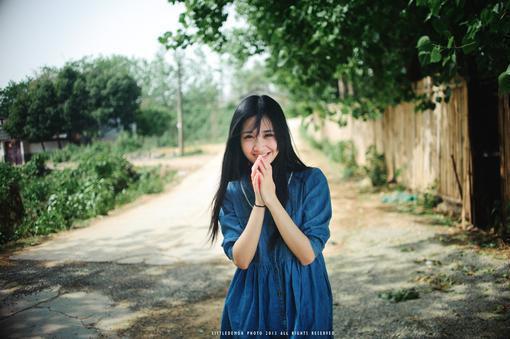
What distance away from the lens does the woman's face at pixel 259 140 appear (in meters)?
1.89

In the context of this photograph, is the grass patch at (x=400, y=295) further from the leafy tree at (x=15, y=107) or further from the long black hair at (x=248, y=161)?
the leafy tree at (x=15, y=107)

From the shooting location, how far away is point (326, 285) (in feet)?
6.20

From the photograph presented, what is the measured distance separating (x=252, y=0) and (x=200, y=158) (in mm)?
10455

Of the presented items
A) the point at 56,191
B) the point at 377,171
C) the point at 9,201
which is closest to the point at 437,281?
the point at 56,191

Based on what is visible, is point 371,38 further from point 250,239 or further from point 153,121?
point 250,239

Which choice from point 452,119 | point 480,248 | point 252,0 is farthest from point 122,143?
point 452,119

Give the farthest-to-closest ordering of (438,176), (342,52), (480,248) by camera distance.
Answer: (438,176)
(342,52)
(480,248)

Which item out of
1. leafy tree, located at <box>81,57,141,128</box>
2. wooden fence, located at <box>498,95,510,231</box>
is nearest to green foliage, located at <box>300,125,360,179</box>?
wooden fence, located at <box>498,95,510,231</box>

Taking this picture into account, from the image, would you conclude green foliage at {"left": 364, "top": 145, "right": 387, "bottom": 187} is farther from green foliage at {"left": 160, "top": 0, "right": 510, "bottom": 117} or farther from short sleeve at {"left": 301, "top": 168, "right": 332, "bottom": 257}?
short sleeve at {"left": 301, "top": 168, "right": 332, "bottom": 257}

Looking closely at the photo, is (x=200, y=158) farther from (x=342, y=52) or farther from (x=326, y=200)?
(x=326, y=200)

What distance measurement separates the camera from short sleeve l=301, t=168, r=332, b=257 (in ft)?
5.92

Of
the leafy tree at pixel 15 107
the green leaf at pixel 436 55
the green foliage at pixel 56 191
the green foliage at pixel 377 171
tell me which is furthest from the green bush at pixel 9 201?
the green foliage at pixel 377 171

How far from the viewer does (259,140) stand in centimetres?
189

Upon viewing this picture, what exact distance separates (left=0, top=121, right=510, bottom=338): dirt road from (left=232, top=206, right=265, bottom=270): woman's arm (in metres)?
1.71
